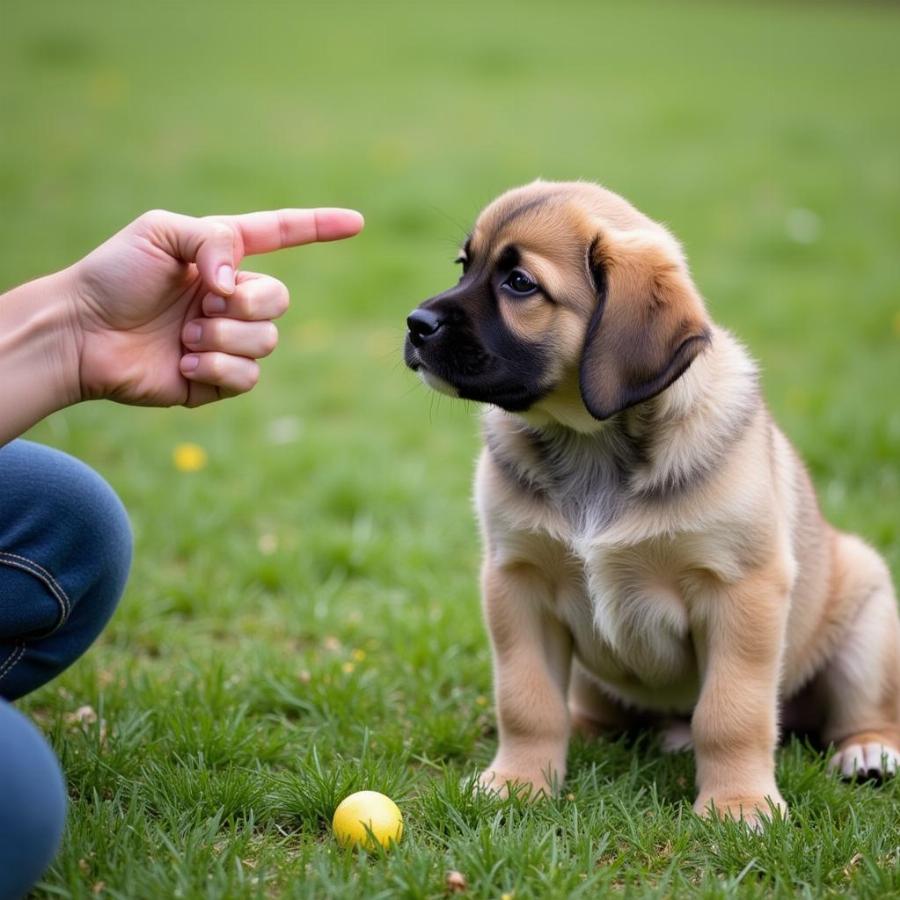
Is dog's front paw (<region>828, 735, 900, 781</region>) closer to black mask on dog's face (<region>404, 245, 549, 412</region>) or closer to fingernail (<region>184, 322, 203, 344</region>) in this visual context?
black mask on dog's face (<region>404, 245, 549, 412</region>)

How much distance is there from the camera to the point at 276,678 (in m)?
3.51

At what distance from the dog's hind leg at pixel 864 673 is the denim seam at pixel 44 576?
2.04 m

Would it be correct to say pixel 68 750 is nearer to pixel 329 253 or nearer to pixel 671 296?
pixel 671 296

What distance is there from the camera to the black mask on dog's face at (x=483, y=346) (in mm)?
2904

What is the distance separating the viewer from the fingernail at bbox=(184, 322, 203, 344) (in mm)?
2705

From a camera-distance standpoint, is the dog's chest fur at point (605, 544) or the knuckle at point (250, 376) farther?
the dog's chest fur at point (605, 544)

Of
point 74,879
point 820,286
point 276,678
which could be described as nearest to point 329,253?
point 820,286

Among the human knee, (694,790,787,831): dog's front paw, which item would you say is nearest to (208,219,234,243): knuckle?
the human knee

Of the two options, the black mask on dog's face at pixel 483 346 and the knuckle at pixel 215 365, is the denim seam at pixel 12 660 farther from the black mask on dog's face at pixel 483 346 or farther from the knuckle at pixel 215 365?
the black mask on dog's face at pixel 483 346

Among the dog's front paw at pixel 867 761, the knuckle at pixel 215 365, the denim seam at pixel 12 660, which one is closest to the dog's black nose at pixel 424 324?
the knuckle at pixel 215 365

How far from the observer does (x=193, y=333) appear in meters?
2.71

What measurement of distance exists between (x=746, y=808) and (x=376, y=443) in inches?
124

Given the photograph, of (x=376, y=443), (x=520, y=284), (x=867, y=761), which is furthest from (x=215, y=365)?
(x=376, y=443)

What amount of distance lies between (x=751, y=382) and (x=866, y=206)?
657cm
